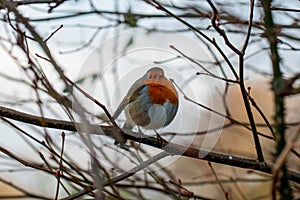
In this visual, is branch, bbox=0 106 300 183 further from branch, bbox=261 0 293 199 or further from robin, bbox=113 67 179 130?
branch, bbox=261 0 293 199

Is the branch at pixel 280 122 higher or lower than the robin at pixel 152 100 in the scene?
lower

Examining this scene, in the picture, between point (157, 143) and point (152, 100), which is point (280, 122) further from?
point (157, 143)

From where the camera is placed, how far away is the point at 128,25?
5.81 ft

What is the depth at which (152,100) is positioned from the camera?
0.99 m

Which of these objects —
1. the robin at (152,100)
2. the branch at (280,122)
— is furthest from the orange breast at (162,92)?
the branch at (280,122)

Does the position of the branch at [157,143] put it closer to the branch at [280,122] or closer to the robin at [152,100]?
the robin at [152,100]

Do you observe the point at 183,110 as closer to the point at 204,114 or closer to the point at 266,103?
the point at 204,114

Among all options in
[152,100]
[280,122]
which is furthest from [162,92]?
[280,122]

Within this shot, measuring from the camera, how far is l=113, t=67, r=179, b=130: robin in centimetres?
96

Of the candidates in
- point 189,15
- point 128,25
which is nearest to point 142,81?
point 128,25

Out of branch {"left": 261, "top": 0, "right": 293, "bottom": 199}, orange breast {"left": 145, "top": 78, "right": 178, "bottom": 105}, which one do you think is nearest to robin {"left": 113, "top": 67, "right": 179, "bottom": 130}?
orange breast {"left": 145, "top": 78, "right": 178, "bottom": 105}

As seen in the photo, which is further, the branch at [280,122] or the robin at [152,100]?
the robin at [152,100]

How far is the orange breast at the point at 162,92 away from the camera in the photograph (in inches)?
38.1

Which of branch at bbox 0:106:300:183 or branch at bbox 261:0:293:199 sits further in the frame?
branch at bbox 0:106:300:183
